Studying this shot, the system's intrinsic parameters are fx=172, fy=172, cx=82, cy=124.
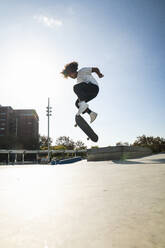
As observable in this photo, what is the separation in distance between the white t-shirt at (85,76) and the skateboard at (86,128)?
2.44 feet

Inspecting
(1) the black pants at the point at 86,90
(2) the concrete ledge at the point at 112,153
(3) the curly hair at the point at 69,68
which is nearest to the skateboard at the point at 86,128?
(1) the black pants at the point at 86,90

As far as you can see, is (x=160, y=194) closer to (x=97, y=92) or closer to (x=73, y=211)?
(x=73, y=211)

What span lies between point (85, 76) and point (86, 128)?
107 cm

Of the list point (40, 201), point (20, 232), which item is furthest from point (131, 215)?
point (40, 201)

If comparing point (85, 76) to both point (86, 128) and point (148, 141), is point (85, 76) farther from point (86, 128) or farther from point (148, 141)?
point (148, 141)

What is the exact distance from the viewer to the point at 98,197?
1190mm

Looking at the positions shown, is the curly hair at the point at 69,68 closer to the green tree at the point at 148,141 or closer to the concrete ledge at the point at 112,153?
the concrete ledge at the point at 112,153

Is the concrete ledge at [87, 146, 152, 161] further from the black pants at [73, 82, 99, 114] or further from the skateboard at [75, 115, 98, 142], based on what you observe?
the black pants at [73, 82, 99, 114]

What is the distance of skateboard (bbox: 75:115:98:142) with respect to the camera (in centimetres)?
357

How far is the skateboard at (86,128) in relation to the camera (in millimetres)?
3568

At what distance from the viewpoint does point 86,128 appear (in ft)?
11.9

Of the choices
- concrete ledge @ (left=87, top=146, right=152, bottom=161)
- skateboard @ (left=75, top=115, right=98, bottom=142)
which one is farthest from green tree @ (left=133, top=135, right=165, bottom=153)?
skateboard @ (left=75, top=115, right=98, bottom=142)

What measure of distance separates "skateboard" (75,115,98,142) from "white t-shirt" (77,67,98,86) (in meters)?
0.74

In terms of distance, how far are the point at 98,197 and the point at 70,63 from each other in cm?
286
